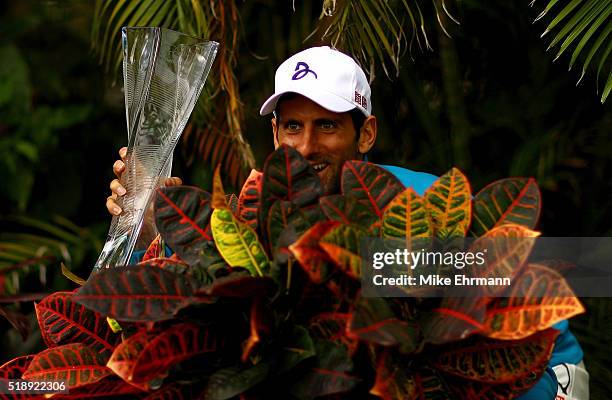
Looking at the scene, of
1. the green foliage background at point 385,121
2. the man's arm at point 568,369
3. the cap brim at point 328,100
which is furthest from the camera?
the green foliage background at point 385,121

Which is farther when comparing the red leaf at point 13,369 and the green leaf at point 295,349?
the red leaf at point 13,369

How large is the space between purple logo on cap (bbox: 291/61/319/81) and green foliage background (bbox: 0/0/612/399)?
124 cm

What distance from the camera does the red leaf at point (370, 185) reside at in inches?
48.8

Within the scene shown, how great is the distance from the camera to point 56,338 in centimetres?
136

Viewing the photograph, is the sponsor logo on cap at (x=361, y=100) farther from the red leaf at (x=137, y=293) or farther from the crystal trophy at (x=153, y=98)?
the red leaf at (x=137, y=293)

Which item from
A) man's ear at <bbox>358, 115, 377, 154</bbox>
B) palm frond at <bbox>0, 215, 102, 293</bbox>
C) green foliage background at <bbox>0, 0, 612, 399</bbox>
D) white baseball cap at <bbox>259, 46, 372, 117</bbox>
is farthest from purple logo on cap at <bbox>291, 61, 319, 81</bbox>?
palm frond at <bbox>0, 215, 102, 293</bbox>

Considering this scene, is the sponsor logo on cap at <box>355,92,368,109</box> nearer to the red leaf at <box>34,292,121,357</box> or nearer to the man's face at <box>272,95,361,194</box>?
the man's face at <box>272,95,361,194</box>

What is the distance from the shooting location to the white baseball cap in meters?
2.11

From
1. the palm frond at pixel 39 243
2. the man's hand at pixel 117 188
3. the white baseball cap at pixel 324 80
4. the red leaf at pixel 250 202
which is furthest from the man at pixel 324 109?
the palm frond at pixel 39 243

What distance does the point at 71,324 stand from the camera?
1357mm

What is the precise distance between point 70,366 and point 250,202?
0.34 m

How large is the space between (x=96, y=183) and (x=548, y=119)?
216cm

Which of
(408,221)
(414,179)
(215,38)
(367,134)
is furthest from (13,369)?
(215,38)

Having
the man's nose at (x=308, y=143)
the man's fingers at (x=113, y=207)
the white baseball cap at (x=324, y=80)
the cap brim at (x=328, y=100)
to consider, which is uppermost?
the white baseball cap at (x=324, y=80)
